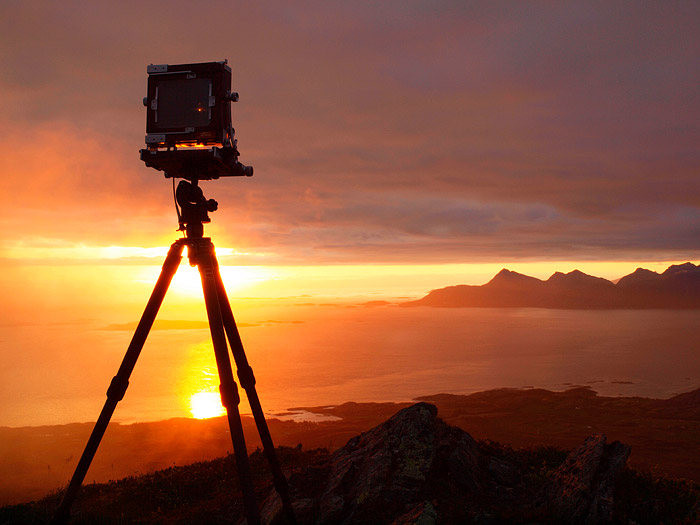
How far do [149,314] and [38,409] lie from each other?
112 m

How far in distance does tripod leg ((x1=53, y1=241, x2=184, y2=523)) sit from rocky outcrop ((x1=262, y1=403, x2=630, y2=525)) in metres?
3.12

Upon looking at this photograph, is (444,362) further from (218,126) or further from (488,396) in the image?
(218,126)

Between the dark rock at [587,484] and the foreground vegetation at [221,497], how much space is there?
0.37 meters

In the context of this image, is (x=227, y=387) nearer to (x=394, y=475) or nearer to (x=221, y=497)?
(x=394, y=475)

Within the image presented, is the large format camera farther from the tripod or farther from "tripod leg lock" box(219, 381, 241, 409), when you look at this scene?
"tripod leg lock" box(219, 381, 241, 409)

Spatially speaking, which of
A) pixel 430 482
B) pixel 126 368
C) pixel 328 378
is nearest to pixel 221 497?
pixel 430 482

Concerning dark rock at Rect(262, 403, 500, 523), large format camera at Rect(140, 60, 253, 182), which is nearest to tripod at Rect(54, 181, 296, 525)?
large format camera at Rect(140, 60, 253, 182)

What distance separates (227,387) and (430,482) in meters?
4.83

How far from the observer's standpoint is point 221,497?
9.94 m

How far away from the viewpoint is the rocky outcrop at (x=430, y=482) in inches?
301

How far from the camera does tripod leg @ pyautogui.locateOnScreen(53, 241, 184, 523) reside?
6051 millimetres

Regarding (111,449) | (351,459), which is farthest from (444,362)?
(351,459)

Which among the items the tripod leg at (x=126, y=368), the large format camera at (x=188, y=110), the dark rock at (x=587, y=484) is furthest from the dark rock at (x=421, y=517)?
the large format camera at (x=188, y=110)

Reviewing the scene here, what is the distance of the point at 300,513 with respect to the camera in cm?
827
